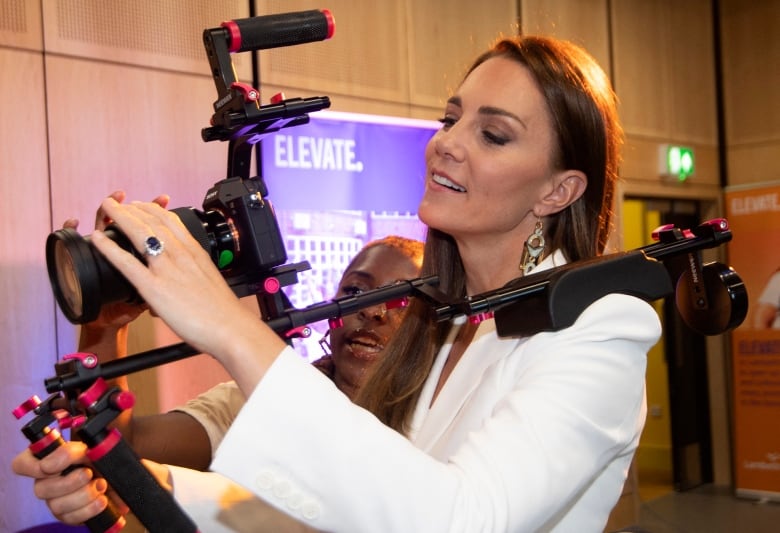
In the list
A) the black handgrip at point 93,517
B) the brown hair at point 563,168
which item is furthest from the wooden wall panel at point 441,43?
the black handgrip at point 93,517

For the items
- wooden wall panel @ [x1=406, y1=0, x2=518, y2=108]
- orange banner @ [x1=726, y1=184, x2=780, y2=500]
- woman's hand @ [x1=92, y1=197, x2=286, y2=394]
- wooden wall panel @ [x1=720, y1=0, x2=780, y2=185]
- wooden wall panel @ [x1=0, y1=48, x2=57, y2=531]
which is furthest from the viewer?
wooden wall panel @ [x1=720, y1=0, x2=780, y2=185]

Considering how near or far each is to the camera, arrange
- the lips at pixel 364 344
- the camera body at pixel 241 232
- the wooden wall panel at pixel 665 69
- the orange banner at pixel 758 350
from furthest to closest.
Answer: the wooden wall panel at pixel 665 69 → the orange banner at pixel 758 350 → the lips at pixel 364 344 → the camera body at pixel 241 232

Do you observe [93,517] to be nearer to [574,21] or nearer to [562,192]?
[562,192]

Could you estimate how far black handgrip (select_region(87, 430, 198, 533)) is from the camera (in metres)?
0.90

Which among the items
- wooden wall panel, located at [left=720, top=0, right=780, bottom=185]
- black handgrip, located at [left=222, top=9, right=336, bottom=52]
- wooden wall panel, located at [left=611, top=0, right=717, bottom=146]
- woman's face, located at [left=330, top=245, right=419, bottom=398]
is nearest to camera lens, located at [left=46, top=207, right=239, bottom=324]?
black handgrip, located at [left=222, top=9, right=336, bottom=52]

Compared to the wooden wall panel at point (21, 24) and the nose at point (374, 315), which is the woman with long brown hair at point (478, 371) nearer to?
the nose at point (374, 315)

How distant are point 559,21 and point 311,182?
2.20m

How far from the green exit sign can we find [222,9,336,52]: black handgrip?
4.75 metres

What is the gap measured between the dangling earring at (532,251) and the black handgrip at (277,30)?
55 cm

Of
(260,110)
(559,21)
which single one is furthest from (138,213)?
(559,21)

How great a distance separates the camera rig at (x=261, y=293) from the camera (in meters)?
0.90

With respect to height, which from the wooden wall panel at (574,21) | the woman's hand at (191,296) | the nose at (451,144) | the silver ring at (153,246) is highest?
the wooden wall panel at (574,21)

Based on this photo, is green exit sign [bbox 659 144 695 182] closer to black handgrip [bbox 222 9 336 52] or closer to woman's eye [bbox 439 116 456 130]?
woman's eye [bbox 439 116 456 130]

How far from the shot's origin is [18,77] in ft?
9.68
